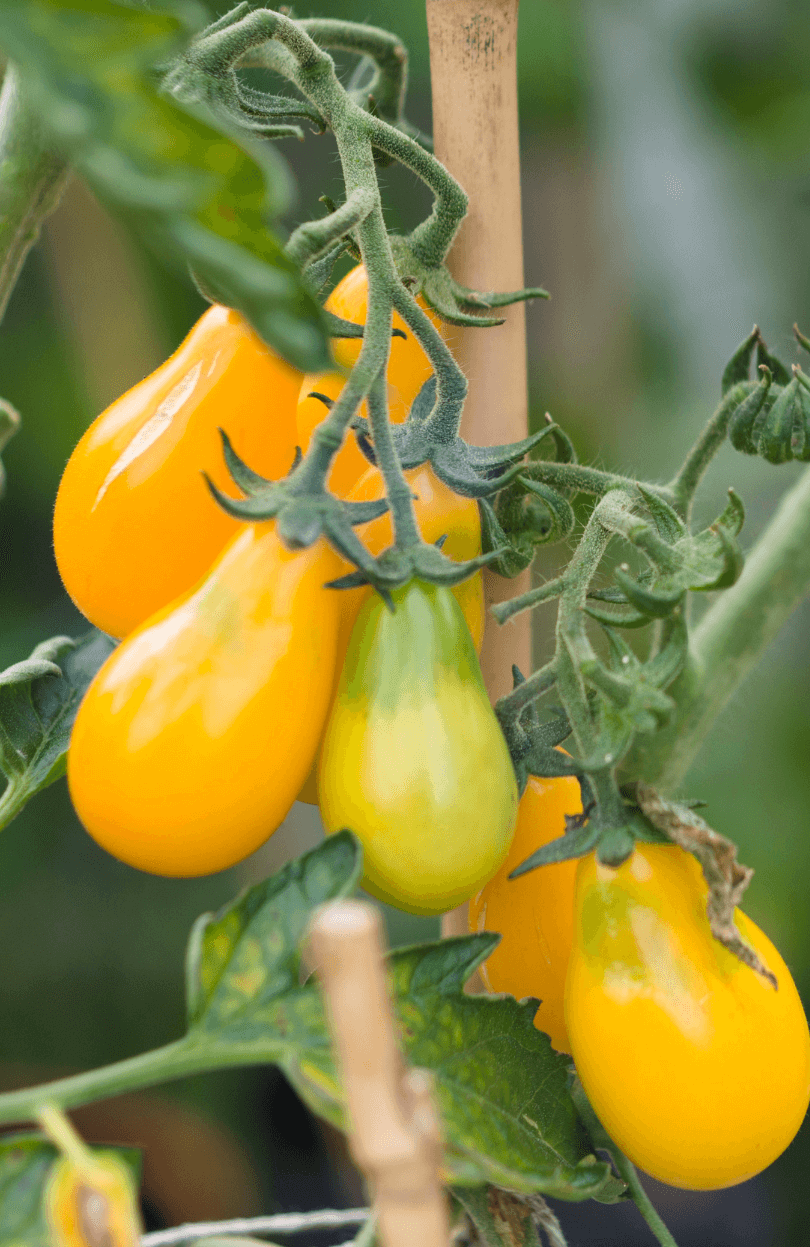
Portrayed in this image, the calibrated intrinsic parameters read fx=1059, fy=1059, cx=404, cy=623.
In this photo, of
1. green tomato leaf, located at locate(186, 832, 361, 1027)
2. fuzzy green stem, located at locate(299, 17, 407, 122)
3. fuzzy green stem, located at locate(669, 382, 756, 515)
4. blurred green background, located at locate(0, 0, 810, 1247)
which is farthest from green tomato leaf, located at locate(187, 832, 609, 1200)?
blurred green background, located at locate(0, 0, 810, 1247)

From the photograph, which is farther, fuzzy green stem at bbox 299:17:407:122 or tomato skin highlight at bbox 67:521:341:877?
fuzzy green stem at bbox 299:17:407:122

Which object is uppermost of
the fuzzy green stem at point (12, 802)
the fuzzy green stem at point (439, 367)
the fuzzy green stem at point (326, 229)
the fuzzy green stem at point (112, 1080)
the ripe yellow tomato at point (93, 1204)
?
the fuzzy green stem at point (326, 229)

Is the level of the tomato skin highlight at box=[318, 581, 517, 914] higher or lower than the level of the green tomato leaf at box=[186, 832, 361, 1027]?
higher

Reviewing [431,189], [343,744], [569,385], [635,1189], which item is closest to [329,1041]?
[343,744]

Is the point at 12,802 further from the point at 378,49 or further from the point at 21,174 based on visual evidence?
the point at 378,49

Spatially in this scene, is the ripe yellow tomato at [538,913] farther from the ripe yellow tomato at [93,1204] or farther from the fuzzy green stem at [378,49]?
the fuzzy green stem at [378,49]

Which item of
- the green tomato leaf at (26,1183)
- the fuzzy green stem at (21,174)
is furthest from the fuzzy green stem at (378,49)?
the green tomato leaf at (26,1183)

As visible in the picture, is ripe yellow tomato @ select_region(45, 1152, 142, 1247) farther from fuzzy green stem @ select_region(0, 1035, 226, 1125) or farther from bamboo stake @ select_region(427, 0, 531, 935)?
bamboo stake @ select_region(427, 0, 531, 935)
